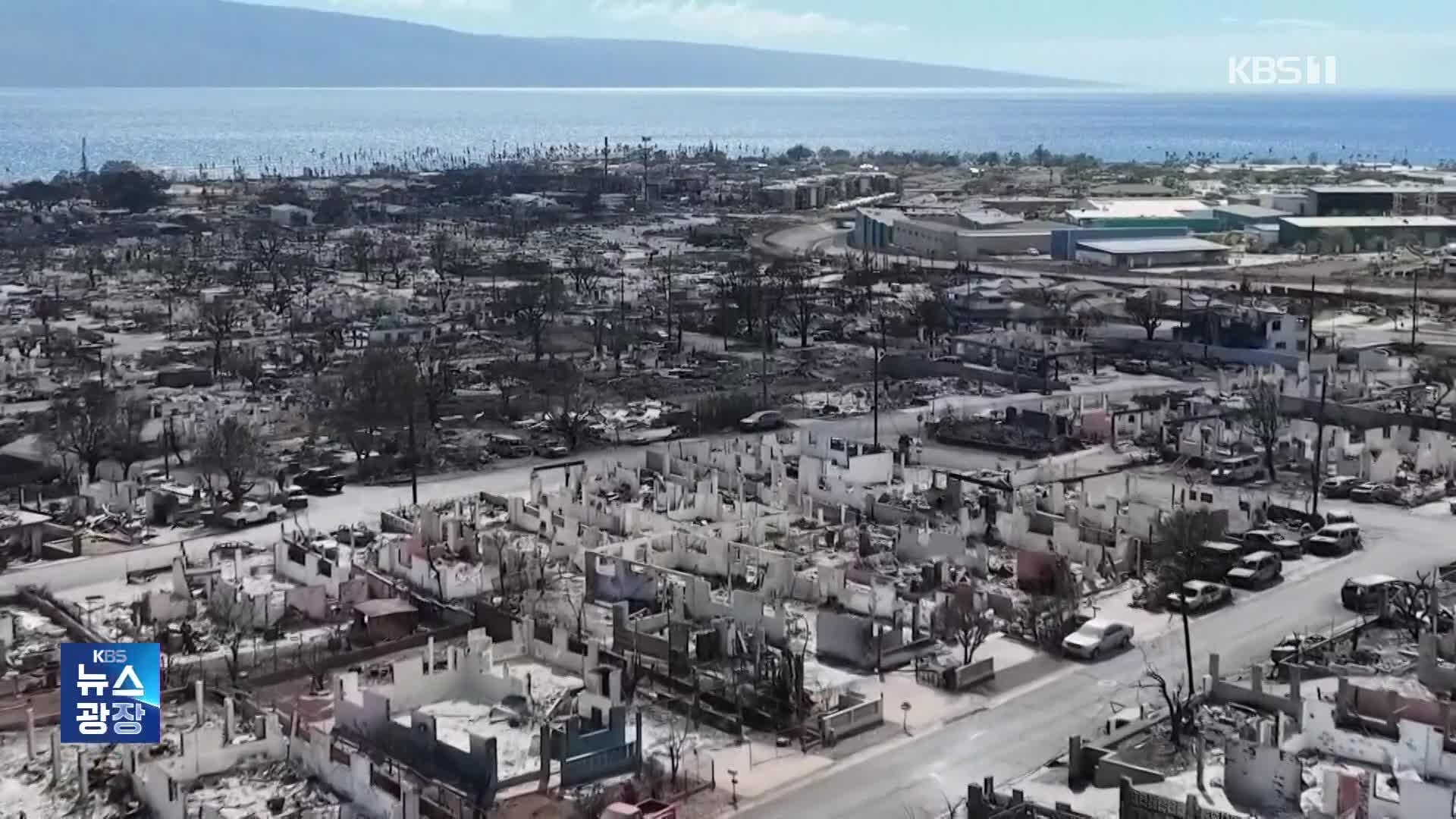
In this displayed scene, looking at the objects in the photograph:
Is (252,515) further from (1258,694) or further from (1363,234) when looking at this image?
(1363,234)

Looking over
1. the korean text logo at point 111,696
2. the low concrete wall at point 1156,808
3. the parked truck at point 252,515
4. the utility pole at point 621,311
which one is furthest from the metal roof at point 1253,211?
the korean text logo at point 111,696

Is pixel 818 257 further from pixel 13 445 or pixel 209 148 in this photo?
pixel 209 148

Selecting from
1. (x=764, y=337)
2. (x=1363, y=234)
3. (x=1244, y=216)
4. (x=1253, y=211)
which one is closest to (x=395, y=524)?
(x=764, y=337)

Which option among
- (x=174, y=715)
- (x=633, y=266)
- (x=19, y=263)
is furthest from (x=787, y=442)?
(x=19, y=263)

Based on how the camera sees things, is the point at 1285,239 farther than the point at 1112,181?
No

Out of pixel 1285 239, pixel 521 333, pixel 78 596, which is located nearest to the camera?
pixel 78 596

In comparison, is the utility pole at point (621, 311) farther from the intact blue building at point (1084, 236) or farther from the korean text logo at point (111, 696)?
the korean text logo at point (111, 696)
